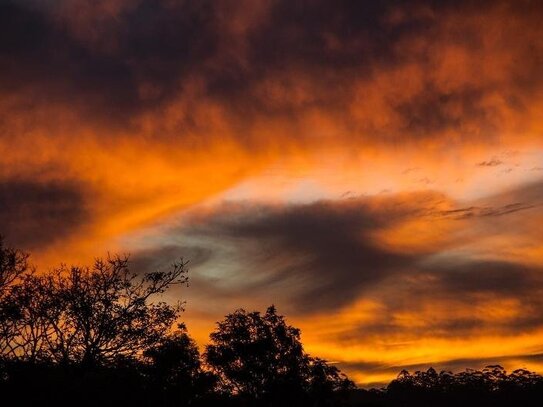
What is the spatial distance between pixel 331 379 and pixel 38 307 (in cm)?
6063

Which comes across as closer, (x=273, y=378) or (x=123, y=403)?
(x=123, y=403)

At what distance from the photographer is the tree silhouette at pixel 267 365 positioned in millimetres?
93688

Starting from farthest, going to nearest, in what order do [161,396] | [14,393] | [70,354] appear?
1. [161,396]
2. [70,354]
3. [14,393]

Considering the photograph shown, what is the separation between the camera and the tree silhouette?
9369 centimetres

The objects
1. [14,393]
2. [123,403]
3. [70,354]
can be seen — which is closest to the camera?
[14,393]

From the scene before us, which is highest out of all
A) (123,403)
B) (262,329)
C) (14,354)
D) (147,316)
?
(262,329)

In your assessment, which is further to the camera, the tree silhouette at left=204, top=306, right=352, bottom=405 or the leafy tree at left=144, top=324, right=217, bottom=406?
the tree silhouette at left=204, top=306, right=352, bottom=405

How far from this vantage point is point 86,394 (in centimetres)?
3444

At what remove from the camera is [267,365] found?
95.5 meters

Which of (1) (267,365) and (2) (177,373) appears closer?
(2) (177,373)

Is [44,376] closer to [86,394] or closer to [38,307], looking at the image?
[86,394]

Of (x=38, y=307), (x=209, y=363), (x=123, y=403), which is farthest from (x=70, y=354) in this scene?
(x=209, y=363)

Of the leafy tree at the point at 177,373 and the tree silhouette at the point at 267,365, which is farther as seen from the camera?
the tree silhouette at the point at 267,365

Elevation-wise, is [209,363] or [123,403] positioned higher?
[209,363]
